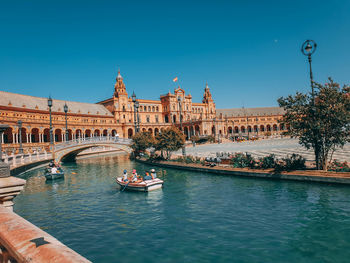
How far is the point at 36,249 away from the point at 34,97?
78.6 m

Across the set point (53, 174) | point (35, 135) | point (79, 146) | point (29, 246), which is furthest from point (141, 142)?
point (29, 246)

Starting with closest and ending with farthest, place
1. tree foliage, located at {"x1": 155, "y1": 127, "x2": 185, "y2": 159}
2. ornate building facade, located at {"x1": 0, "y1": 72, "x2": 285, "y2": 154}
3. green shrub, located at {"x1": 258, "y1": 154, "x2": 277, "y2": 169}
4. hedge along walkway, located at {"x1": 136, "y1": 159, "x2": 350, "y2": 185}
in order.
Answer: hedge along walkway, located at {"x1": 136, "y1": 159, "x2": 350, "y2": 185} < green shrub, located at {"x1": 258, "y1": 154, "x2": 277, "y2": 169} < tree foliage, located at {"x1": 155, "y1": 127, "x2": 185, "y2": 159} < ornate building facade, located at {"x1": 0, "y1": 72, "x2": 285, "y2": 154}

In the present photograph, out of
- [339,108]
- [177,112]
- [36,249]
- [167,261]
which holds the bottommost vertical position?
[167,261]

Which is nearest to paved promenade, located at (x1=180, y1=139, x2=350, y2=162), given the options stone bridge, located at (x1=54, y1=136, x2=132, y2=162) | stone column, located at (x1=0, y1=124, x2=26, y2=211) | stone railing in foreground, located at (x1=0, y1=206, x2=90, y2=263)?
stone bridge, located at (x1=54, y1=136, x2=132, y2=162)

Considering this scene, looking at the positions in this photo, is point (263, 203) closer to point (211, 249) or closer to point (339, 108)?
point (211, 249)

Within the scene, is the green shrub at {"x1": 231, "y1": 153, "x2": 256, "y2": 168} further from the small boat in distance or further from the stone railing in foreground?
the stone railing in foreground

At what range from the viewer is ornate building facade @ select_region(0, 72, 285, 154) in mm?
58522

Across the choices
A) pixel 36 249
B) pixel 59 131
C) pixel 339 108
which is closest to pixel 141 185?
pixel 339 108

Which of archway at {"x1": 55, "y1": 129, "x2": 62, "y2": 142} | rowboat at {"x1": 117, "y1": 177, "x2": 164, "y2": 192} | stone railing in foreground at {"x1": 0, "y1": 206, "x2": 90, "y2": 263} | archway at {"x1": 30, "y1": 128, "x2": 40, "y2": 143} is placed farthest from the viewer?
archway at {"x1": 55, "y1": 129, "x2": 62, "y2": 142}

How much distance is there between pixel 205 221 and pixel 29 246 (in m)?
10.4

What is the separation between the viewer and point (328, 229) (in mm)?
11109

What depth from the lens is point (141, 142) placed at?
45.1m

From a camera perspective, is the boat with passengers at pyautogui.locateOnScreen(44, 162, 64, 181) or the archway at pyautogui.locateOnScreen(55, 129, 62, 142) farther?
the archway at pyautogui.locateOnScreen(55, 129, 62, 142)

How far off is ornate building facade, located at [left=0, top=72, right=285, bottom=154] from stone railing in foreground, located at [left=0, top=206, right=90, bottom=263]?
43018mm
